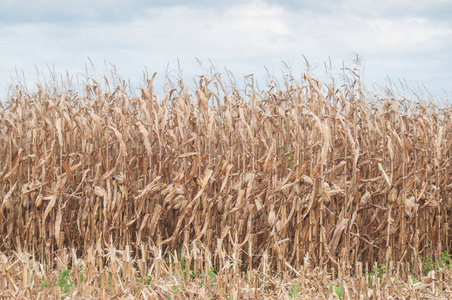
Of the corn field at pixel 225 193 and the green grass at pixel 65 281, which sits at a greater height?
the corn field at pixel 225 193

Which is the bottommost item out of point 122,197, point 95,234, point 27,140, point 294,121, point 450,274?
point 450,274

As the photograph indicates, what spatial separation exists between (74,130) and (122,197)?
1006 millimetres

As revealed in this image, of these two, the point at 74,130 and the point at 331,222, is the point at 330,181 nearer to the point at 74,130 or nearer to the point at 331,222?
the point at 331,222

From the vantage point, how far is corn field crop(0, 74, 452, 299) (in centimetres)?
448

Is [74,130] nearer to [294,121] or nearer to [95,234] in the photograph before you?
[95,234]

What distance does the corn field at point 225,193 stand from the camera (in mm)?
4480

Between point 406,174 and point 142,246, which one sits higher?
point 406,174

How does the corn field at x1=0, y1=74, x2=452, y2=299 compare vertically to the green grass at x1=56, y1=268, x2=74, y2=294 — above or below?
above

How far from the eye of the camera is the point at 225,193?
4.66m

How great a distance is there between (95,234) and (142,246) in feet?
2.29

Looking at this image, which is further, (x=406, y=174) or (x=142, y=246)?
(x=406, y=174)

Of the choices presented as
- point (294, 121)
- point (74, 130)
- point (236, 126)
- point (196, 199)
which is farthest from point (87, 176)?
point (294, 121)

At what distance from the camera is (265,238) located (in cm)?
483

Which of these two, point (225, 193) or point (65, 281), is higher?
point (225, 193)
